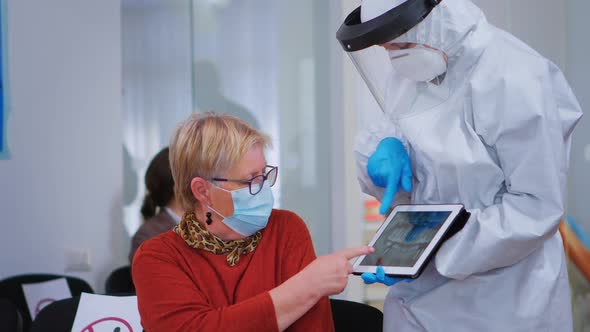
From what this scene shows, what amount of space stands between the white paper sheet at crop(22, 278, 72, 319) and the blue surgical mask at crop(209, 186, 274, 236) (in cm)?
155

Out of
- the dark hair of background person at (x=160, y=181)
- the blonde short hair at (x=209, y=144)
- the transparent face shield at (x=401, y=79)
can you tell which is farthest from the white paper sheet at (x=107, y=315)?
the dark hair of background person at (x=160, y=181)

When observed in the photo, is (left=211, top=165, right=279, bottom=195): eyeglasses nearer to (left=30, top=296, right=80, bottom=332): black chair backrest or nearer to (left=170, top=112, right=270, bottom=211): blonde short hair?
(left=170, top=112, right=270, bottom=211): blonde short hair

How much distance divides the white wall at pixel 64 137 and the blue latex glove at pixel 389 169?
1.99m

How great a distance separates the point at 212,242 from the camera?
62.6 inches

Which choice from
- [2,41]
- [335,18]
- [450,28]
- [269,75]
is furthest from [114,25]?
[450,28]

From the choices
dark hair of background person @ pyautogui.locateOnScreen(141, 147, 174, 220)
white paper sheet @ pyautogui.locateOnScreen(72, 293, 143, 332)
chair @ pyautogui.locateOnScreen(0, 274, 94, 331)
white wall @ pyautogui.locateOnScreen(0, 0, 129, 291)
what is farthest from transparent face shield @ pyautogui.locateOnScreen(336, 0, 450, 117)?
white wall @ pyautogui.locateOnScreen(0, 0, 129, 291)

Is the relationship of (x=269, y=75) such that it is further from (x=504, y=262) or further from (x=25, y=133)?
(x=504, y=262)

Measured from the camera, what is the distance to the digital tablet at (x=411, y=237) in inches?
52.3

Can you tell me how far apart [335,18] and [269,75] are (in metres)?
0.37

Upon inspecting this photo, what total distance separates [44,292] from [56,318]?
1.11 metres

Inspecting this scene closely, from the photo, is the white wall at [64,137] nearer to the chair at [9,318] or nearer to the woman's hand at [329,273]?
the chair at [9,318]

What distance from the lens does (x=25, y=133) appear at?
10.6ft

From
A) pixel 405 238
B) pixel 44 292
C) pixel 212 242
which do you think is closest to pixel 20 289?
pixel 44 292

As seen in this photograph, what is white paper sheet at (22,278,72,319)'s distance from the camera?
9.50ft
